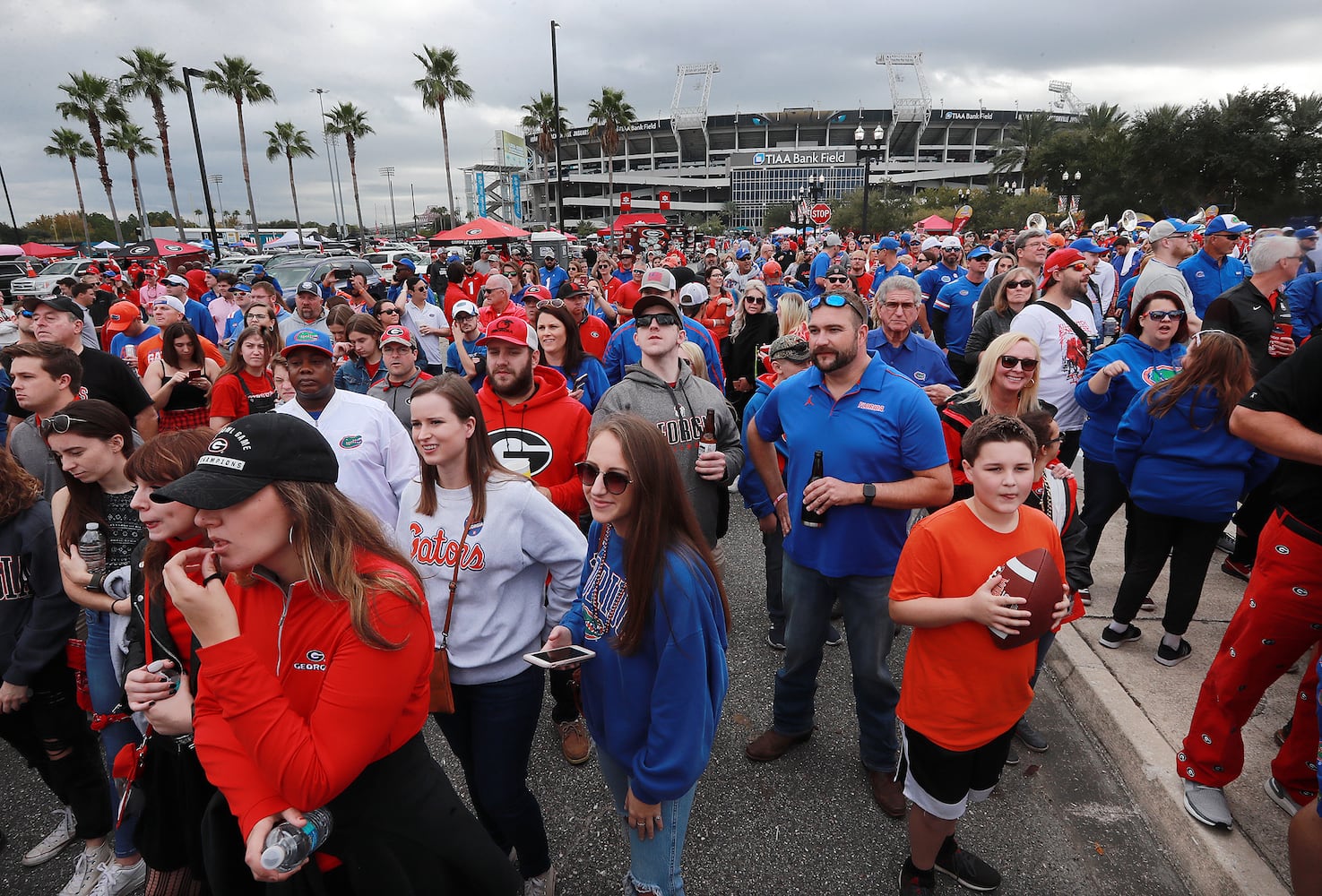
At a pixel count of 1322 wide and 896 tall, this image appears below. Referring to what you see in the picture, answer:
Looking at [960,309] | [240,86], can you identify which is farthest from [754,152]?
[960,309]

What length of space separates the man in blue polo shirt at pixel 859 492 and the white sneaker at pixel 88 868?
124 inches

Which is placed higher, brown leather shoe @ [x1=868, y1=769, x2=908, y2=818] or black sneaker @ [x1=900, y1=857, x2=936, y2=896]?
black sneaker @ [x1=900, y1=857, x2=936, y2=896]

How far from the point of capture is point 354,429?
3426 millimetres

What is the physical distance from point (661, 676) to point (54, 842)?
10.1ft

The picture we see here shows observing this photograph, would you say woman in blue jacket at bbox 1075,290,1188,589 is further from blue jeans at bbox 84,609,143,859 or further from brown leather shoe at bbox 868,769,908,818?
blue jeans at bbox 84,609,143,859

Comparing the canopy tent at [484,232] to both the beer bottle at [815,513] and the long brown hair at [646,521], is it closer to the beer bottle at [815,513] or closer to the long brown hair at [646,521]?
the beer bottle at [815,513]

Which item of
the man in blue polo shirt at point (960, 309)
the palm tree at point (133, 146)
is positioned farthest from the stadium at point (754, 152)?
the man in blue polo shirt at point (960, 309)

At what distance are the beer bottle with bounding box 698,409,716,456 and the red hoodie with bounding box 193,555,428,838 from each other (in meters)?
2.23

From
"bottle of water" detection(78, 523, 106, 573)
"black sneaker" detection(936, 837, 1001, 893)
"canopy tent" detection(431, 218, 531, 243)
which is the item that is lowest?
"black sneaker" detection(936, 837, 1001, 893)

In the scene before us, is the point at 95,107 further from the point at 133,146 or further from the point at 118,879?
the point at 118,879

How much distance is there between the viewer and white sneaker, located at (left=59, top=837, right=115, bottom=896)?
8.96 feet

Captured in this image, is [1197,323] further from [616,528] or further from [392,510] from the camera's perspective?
[392,510]

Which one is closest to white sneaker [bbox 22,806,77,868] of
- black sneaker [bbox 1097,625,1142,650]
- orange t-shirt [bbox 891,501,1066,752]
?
orange t-shirt [bbox 891,501,1066,752]

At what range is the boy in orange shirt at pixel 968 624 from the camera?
2.24 metres
